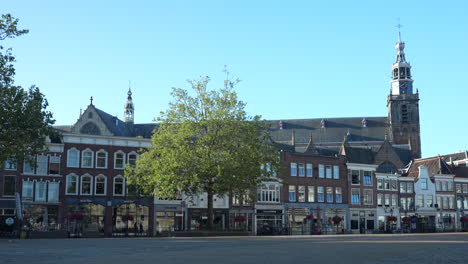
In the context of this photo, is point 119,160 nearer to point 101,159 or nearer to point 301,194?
point 101,159

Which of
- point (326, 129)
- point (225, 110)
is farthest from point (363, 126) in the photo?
point (225, 110)

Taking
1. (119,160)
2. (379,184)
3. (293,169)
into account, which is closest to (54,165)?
(119,160)

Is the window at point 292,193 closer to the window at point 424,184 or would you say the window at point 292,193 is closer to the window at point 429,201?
the window at point 424,184

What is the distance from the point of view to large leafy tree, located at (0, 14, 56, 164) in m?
33.0

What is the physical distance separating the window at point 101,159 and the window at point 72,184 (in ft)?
9.07

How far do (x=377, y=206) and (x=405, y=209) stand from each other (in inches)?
245

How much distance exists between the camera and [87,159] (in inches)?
2248

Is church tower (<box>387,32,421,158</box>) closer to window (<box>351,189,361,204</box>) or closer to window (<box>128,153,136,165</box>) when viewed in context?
window (<box>351,189,361,204</box>)

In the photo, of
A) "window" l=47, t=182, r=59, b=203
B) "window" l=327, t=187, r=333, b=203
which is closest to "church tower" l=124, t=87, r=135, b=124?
"window" l=47, t=182, r=59, b=203

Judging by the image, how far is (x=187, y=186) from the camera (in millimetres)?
47312

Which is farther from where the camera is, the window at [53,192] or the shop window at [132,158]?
the shop window at [132,158]

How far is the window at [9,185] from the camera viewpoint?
53.3 metres

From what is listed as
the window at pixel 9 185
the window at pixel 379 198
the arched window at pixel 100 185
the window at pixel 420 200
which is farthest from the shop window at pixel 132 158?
the window at pixel 420 200

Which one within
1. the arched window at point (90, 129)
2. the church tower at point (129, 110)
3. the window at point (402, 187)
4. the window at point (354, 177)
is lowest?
the window at point (402, 187)
